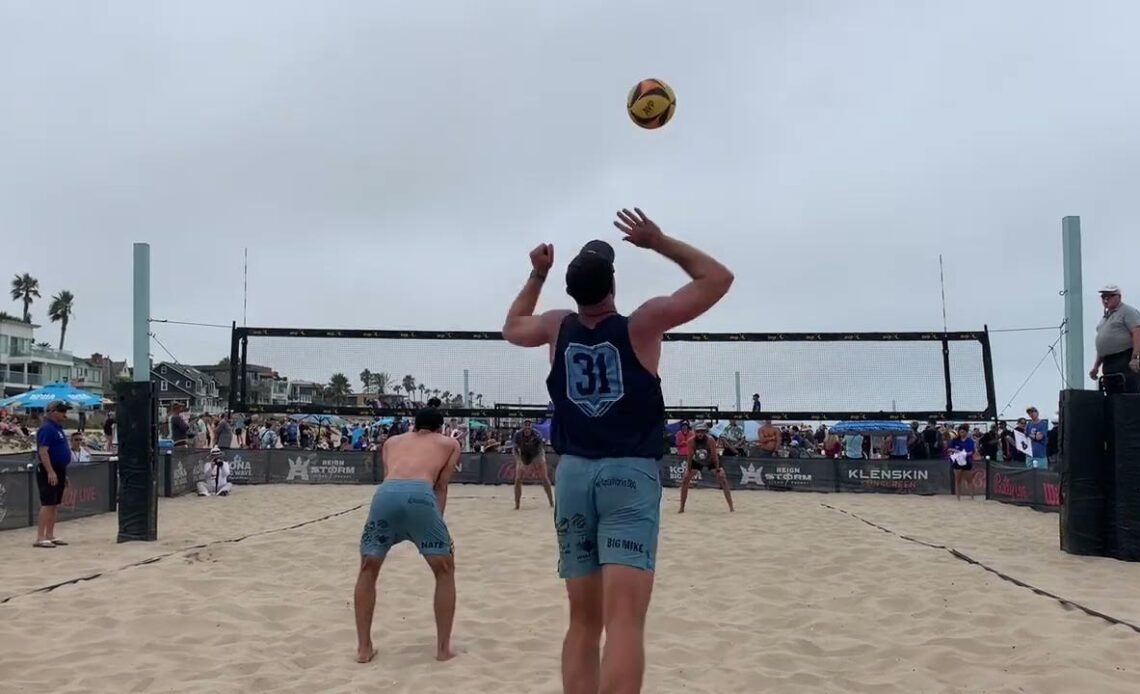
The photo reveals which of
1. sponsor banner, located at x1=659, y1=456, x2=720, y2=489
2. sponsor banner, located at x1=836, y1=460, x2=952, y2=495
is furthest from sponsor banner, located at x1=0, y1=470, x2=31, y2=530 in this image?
sponsor banner, located at x1=836, y1=460, x2=952, y2=495

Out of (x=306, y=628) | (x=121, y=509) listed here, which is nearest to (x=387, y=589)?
(x=306, y=628)

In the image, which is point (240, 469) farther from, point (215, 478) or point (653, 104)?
point (653, 104)

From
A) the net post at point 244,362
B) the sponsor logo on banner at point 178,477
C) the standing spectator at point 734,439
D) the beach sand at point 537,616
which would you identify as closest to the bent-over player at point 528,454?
the beach sand at point 537,616

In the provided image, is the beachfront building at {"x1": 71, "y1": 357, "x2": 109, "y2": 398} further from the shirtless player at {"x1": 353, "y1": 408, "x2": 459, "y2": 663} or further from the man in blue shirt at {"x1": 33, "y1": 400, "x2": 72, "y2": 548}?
the shirtless player at {"x1": 353, "y1": 408, "x2": 459, "y2": 663}

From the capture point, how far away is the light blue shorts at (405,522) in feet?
13.9

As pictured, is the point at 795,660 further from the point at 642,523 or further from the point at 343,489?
the point at 343,489

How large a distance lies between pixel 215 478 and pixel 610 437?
1290cm

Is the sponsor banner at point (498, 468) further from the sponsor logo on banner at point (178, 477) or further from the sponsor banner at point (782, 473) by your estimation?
the sponsor logo on banner at point (178, 477)

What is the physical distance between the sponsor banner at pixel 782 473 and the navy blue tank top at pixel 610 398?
45.2 feet

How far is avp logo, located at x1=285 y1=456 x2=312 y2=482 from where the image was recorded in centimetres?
1606

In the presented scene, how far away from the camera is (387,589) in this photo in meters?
5.84

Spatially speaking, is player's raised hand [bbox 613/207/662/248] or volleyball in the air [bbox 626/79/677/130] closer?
player's raised hand [bbox 613/207/662/248]

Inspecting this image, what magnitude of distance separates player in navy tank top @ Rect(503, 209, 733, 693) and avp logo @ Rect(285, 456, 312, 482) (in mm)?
14524

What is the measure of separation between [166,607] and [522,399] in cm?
1119
